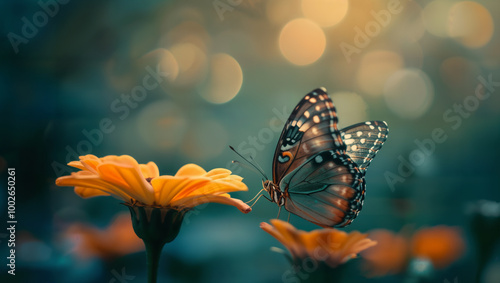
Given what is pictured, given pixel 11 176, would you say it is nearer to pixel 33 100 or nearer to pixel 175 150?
pixel 33 100

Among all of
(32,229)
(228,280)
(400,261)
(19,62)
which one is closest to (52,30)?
(19,62)

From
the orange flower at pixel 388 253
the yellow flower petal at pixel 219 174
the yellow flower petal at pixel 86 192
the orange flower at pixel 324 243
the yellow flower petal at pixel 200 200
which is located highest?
the yellow flower petal at pixel 219 174

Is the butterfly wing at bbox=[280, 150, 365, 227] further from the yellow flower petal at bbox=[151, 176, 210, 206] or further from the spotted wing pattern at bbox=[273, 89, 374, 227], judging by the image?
the yellow flower petal at bbox=[151, 176, 210, 206]

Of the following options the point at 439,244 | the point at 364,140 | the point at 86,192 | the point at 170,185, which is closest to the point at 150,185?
the point at 170,185

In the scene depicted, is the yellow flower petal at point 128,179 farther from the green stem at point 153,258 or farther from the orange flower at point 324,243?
the orange flower at point 324,243

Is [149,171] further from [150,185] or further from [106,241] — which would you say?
[106,241]

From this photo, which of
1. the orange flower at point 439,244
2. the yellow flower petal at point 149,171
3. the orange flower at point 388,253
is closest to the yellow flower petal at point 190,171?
the yellow flower petal at point 149,171
